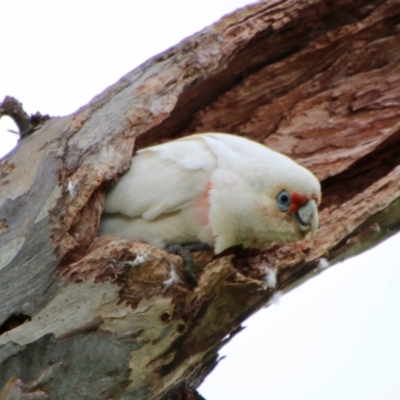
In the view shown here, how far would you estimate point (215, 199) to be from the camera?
395 centimetres

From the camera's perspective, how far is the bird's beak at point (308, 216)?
3980mm

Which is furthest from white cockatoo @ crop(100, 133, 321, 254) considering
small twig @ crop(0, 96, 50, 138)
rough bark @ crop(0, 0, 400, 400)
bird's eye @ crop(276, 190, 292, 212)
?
small twig @ crop(0, 96, 50, 138)

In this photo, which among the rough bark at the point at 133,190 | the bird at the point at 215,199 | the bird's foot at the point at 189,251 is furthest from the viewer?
the bird at the point at 215,199

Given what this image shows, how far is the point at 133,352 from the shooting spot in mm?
3506

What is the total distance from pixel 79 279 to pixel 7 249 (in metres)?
0.44

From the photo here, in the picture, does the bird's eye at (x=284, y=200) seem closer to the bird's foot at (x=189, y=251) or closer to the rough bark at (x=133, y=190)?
the rough bark at (x=133, y=190)

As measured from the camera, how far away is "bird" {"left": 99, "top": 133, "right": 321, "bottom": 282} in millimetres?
3969

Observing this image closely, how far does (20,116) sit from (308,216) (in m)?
1.69

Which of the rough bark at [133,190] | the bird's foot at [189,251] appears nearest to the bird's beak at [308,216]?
the rough bark at [133,190]

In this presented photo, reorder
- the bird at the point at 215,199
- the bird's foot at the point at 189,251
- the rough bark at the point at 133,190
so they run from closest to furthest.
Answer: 1. the rough bark at the point at 133,190
2. the bird's foot at the point at 189,251
3. the bird at the point at 215,199

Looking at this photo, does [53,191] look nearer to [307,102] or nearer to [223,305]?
[223,305]

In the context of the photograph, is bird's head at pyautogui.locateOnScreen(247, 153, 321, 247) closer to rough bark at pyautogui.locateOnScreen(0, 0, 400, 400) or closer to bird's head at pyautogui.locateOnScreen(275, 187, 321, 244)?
bird's head at pyautogui.locateOnScreen(275, 187, 321, 244)

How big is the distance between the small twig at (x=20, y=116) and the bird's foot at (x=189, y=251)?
3.52 ft

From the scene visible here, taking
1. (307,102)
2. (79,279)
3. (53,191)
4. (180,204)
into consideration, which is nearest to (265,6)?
(307,102)
